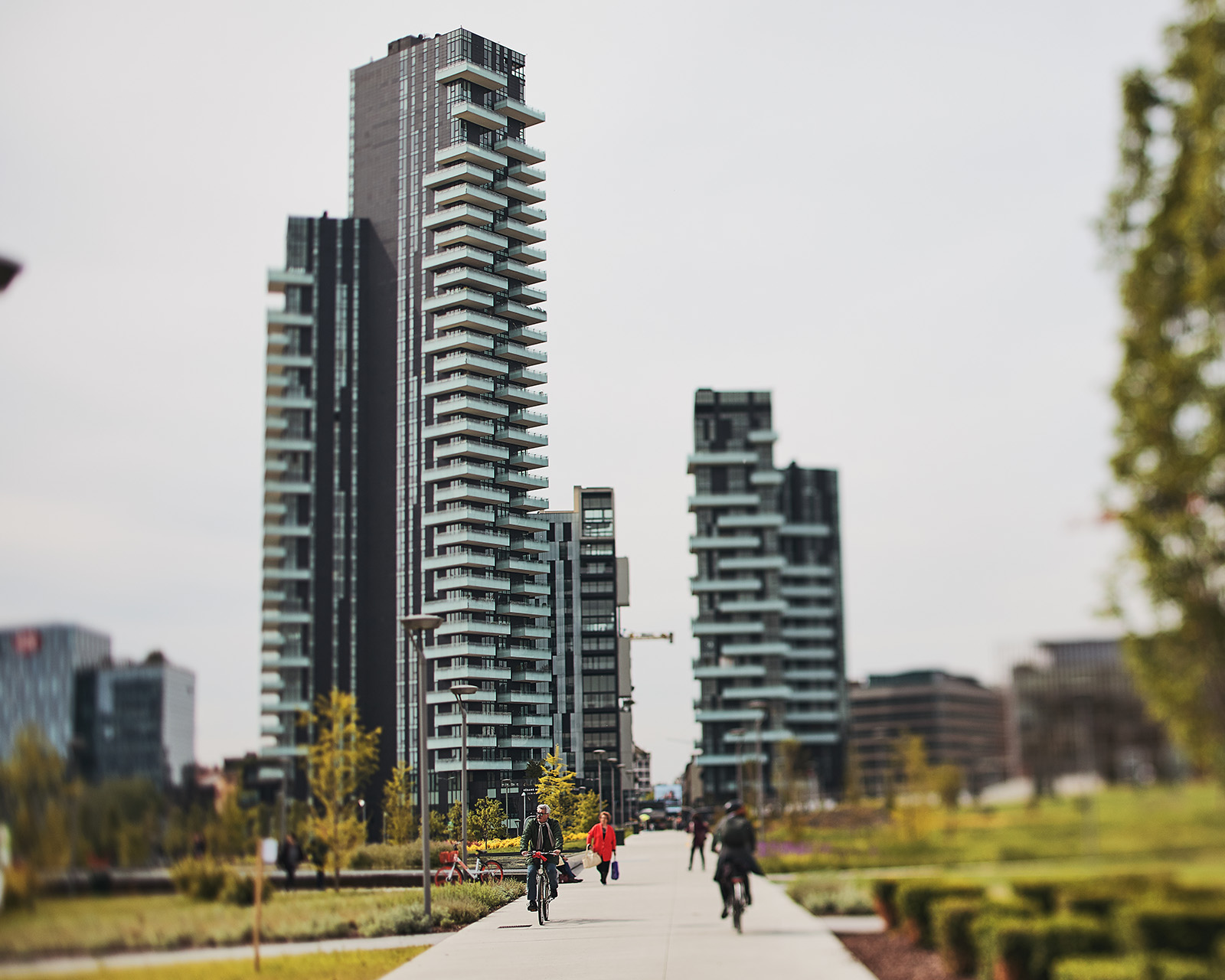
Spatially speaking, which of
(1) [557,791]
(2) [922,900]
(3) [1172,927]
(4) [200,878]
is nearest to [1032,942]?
(3) [1172,927]

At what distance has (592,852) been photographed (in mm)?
30141

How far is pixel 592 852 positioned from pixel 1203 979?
960 inches

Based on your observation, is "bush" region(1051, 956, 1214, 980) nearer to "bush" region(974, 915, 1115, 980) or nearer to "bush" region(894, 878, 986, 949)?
"bush" region(974, 915, 1115, 980)

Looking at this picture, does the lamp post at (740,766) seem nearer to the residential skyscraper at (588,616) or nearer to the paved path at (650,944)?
the residential skyscraper at (588,616)

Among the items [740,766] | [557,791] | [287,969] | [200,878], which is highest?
[200,878]

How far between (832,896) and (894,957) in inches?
119

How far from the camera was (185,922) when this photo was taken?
43.0ft

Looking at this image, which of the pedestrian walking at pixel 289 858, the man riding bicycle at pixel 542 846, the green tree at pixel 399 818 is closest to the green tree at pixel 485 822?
the green tree at pixel 399 818

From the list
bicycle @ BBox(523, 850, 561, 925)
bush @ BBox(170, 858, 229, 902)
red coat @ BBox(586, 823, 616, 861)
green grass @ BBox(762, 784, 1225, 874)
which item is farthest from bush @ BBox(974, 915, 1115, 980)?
red coat @ BBox(586, 823, 616, 861)

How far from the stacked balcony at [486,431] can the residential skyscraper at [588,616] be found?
713 inches

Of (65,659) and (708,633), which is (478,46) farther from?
(65,659)

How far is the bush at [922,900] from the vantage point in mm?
11070

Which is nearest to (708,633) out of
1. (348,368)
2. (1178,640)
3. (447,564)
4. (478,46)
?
(447,564)

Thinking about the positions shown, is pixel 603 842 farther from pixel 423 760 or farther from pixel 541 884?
pixel 541 884
